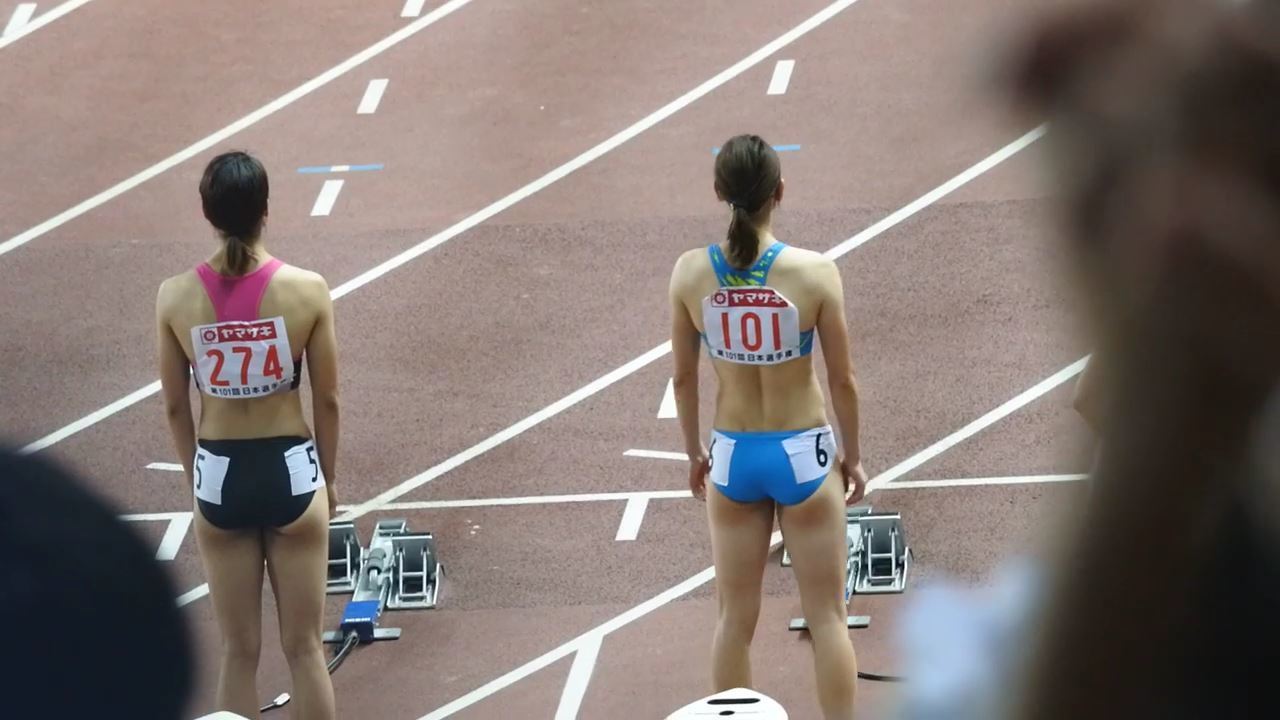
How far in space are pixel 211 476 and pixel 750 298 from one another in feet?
6.59

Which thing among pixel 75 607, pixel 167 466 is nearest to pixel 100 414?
pixel 167 466

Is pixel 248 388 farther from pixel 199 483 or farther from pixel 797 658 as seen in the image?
pixel 797 658

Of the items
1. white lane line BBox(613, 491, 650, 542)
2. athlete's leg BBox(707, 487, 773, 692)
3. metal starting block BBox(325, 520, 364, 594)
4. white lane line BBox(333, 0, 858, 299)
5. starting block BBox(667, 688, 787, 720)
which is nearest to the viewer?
starting block BBox(667, 688, 787, 720)

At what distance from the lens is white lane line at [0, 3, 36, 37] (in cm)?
1611

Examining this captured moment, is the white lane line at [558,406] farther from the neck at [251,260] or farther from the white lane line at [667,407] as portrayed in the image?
the neck at [251,260]

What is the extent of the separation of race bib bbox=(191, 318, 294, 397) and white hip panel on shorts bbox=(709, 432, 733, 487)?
154cm

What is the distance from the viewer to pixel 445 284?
12203mm

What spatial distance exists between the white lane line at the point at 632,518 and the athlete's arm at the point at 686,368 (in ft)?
7.41

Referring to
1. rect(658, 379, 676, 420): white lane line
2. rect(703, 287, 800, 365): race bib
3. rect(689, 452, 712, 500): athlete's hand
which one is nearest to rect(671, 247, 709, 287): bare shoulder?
rect(703, 287, 800, 365): race bib

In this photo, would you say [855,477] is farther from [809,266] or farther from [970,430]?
[970,430]

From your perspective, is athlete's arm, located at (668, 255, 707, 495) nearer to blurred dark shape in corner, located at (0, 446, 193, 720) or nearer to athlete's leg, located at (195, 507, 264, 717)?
athlete's leg, located at (195, 507, 264, 717)

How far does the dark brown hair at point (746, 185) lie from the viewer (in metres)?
6.43

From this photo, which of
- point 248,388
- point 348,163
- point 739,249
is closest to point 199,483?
point 248,388

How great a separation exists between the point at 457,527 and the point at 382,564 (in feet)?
2.54
